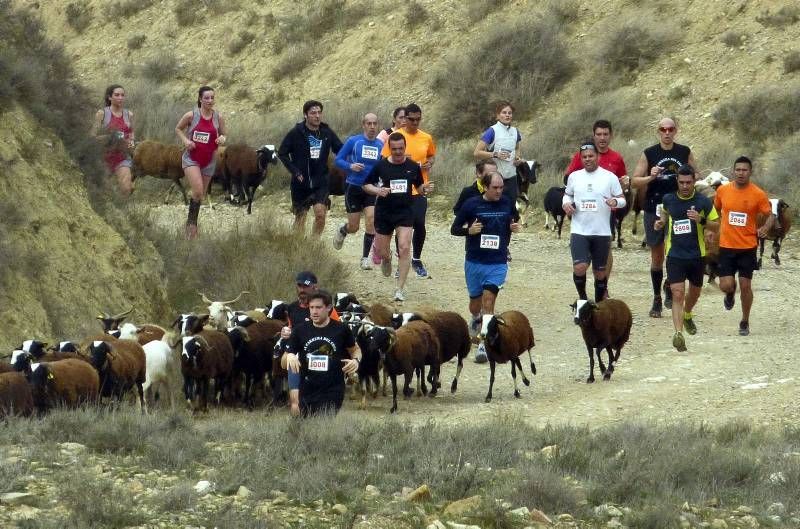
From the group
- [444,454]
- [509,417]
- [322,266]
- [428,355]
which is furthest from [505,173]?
[444,454]

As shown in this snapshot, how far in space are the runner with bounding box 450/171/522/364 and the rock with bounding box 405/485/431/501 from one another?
6.73 m

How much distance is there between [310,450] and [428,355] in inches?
181

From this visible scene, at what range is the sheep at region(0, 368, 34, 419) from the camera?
12.9 m

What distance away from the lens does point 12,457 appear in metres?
11.1

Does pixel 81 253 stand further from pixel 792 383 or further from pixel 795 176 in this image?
pixel 795 176

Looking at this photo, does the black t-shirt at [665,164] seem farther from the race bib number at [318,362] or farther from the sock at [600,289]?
the race bib number at [318,362]

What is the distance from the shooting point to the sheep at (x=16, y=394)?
12922 mm

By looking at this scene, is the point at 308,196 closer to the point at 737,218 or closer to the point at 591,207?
the point at 591,207

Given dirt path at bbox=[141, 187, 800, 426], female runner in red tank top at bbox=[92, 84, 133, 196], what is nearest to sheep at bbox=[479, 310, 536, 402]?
dirt path at bbox=[141, 187, 800, 426]

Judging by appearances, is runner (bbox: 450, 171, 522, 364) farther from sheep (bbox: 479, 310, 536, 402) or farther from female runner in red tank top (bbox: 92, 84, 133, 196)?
female runner in red tank top (bbox: 92, 84, 133, 196)

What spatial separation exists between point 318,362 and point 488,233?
192 inches

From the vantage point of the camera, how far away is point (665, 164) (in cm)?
1888

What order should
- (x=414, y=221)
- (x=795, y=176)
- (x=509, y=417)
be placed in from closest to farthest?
(x=509, y=417)
(x=414, y=221)
(x=795, y=176)

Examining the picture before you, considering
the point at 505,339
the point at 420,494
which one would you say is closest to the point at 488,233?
the point at 505,339
